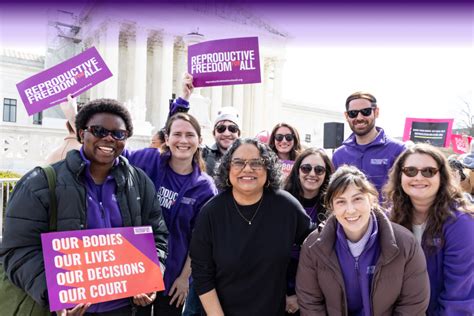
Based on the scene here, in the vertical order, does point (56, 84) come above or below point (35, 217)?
above

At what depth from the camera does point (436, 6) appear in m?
2.20

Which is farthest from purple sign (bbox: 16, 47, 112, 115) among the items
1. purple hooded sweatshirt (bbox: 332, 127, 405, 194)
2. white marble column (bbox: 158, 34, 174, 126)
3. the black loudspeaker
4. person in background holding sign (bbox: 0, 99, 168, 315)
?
white marble column (bbox: 158, 34, 174, 126)

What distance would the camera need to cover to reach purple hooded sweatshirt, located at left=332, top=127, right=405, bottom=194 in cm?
452

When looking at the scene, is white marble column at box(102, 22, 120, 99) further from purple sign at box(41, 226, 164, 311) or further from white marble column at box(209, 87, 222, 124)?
purple sign at box(41, 226, 164, 311)

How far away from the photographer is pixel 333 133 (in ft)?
47.5

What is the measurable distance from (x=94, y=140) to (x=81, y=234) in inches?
26.7

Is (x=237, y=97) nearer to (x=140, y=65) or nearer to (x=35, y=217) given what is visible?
(x=140, y=65)

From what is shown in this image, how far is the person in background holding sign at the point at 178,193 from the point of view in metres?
3.74

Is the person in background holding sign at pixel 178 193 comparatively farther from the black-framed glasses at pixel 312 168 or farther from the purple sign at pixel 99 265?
the black-framed glasses at pixel 312 168

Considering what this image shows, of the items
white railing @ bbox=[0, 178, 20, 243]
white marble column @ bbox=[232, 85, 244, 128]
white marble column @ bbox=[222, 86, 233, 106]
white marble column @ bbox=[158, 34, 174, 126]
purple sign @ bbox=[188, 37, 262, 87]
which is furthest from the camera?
white marble column @ bbox=[222, 86, 233, 106]

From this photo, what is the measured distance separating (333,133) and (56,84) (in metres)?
11.3

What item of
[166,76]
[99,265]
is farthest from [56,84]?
[166,76]

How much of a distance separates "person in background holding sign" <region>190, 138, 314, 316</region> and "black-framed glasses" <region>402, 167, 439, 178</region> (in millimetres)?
931

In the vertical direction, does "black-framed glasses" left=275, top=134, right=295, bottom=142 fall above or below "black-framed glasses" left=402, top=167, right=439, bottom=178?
above
